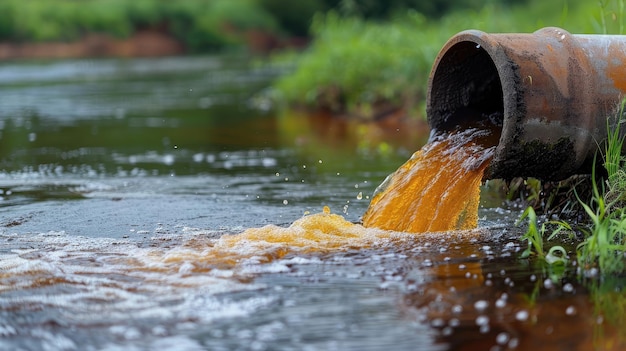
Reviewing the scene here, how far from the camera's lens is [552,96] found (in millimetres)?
5199

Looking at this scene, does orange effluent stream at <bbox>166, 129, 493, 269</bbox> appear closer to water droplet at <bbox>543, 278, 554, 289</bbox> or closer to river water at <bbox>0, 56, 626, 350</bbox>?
river water at <bbox>0, 56, 626, 350</bbox>

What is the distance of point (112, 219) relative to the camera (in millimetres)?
6180

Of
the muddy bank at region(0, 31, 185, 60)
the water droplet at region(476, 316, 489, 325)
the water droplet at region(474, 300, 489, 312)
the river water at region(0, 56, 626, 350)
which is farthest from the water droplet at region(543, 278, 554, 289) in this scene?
the muddy bank at region(0, 31, 185, 60)

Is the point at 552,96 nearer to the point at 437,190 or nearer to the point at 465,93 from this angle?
the point at 437,190

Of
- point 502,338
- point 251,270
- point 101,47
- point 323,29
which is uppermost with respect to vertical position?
point 101,47

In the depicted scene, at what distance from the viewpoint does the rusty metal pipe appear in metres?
5.15

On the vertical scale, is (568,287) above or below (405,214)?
below

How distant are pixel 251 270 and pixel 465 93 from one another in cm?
230

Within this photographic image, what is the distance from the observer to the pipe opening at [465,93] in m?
6.11

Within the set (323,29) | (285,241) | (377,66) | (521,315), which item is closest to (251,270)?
(285,241)

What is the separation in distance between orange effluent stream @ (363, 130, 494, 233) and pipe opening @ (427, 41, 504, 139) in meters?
0.19

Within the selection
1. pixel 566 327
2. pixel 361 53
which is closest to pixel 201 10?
pixel 361 53

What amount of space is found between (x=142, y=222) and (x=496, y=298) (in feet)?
8.92

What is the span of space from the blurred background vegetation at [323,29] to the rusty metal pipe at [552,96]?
7.61 feet
